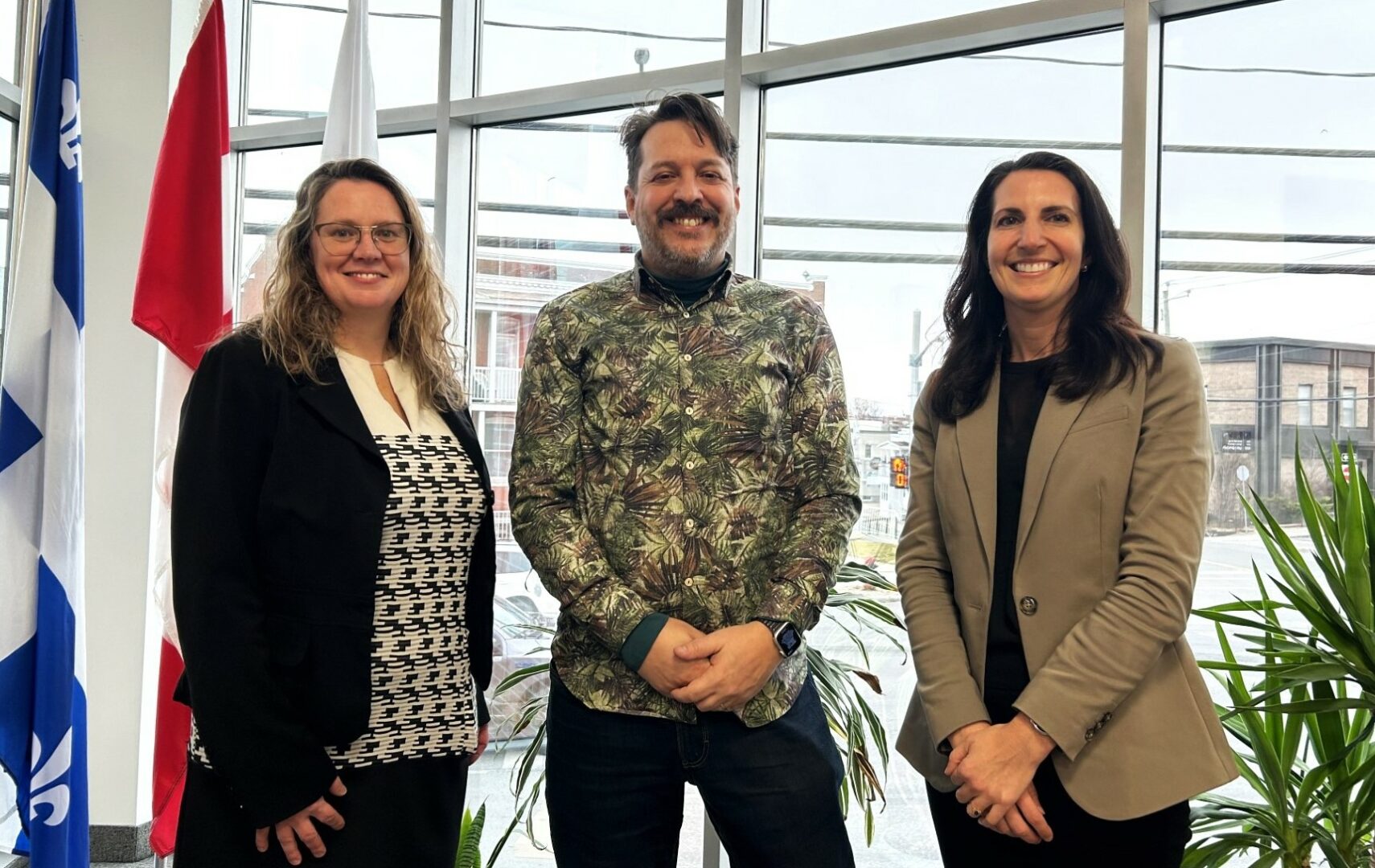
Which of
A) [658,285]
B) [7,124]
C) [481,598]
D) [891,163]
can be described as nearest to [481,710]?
[481,598]

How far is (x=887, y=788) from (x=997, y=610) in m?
1.53

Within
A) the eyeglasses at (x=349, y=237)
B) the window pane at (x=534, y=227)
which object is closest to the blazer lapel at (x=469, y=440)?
the eyeglasses at (x=349, y=237)

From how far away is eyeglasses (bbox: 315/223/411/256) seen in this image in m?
1.81

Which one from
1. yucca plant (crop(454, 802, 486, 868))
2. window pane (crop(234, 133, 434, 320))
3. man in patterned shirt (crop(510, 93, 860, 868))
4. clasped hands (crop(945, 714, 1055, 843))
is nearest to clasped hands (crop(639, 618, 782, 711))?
man in patterned shirt (crop(510, 93, 860, 868))

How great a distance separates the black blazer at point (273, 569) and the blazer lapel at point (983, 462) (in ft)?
3.12

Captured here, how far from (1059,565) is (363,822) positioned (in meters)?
1.18

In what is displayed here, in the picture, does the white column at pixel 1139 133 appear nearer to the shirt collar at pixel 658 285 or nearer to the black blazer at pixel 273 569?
the shirt collar at pixel 658 285

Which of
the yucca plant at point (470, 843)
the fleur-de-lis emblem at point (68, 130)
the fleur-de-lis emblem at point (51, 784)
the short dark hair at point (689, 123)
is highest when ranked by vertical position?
the fleur-de-lis emblem at point (68, 130)

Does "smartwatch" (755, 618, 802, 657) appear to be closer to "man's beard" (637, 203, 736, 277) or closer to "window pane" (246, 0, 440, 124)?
"man's beard" (637, 203, 736, 277)

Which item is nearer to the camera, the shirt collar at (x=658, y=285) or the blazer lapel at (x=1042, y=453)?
the blazer lapel at (x=1042, y=453)

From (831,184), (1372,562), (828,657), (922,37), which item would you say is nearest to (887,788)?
(828,657)

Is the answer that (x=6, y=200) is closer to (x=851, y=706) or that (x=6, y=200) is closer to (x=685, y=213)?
(x=685, y=213)

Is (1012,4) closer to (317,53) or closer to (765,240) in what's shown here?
(765,240)

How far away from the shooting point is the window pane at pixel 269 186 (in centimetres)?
383
